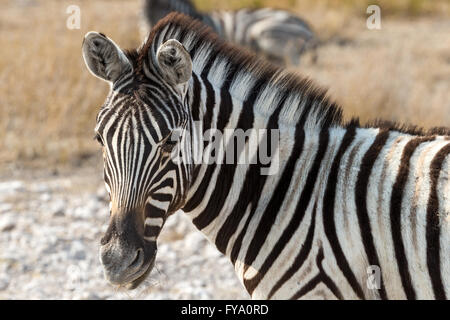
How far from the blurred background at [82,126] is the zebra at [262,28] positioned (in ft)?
1.56

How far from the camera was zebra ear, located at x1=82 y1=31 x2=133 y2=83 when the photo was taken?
319 cm

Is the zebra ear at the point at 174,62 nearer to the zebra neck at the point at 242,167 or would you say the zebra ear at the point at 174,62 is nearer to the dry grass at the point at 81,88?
the zebra neck at the point at 242,167

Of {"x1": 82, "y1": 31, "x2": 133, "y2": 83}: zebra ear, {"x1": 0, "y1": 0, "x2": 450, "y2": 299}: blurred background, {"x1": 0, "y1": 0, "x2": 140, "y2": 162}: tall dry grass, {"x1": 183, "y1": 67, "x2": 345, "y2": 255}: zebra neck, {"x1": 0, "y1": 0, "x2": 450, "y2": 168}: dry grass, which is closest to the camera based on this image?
{"x1": 82, "y1": 31, "x2": 133, "y2": 83}: zebra ear

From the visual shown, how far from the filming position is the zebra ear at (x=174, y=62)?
3.09 meters

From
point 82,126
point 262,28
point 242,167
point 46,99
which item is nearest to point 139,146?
point 242,167

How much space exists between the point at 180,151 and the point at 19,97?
6.24 metres

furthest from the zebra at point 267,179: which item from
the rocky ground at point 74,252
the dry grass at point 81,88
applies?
the dry grass at point 81,88

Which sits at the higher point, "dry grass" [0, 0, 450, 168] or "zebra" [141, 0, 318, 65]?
"zebra" [141, 0, 318, 65]

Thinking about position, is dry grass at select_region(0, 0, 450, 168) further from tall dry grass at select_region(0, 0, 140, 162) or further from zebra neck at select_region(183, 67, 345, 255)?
zebra neck at select_region(183, 67, 345, 255)

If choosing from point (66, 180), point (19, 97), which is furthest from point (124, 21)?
point (66, 180)

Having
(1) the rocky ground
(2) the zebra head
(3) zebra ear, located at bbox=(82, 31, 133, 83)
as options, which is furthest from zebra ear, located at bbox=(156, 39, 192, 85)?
(1) the rocky ground

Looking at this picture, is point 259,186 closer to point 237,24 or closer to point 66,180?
point 66,180

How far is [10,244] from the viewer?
6.11 meters

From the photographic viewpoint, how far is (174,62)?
124 inches
